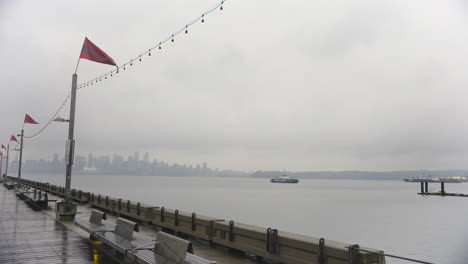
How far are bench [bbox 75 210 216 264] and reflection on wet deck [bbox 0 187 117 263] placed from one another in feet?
1.68

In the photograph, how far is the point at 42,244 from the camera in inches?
470

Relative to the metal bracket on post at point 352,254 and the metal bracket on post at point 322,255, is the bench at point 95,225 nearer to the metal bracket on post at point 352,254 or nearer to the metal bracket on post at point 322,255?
the metal bracket on post at point 322,255

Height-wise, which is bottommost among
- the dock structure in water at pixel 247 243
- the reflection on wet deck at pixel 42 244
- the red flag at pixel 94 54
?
the reflection on wet deck at pixel 42 244

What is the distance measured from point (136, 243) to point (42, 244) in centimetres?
415

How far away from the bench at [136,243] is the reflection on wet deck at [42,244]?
0.51 metres

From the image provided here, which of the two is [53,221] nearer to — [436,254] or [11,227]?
[11,227]

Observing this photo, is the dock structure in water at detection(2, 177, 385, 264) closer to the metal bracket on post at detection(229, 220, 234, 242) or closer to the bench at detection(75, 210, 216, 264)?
the metal bracket on post at detection(229, 220, 234, 242)

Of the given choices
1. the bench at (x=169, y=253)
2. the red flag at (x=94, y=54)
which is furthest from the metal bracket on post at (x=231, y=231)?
the red flag at (x=94, y=54)

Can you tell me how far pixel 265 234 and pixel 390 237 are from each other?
4363cm

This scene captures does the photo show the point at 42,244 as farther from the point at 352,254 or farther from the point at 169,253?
the point at 352,254

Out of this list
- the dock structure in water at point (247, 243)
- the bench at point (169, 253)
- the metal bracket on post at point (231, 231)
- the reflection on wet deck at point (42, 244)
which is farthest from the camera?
the metal bracket on post at point (231, 231)

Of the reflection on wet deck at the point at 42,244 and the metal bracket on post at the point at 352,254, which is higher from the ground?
the metal bracket on post at the point at 352,254

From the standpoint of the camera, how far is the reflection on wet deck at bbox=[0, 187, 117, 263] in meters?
10.1

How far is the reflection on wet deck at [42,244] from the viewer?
10109 mm
